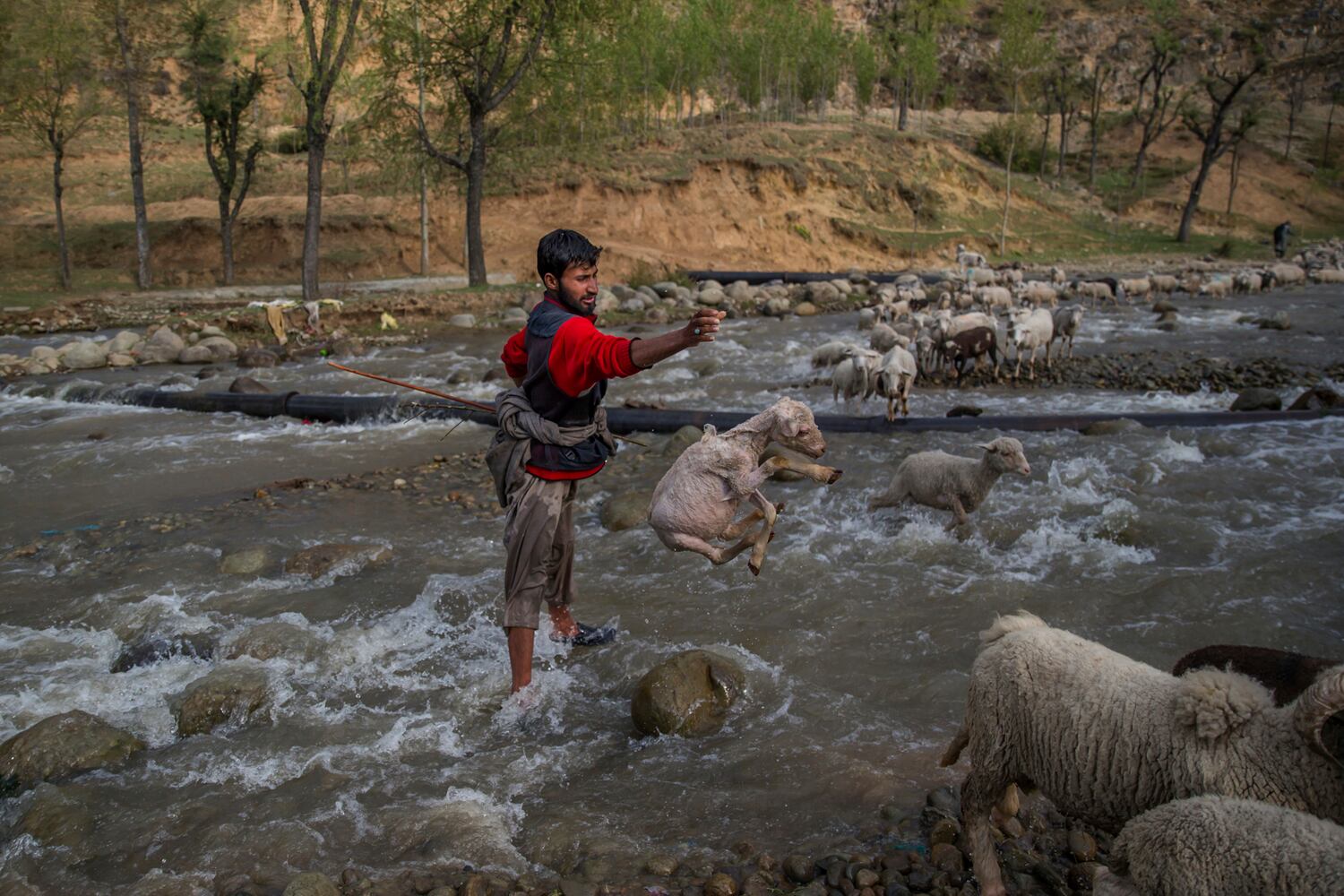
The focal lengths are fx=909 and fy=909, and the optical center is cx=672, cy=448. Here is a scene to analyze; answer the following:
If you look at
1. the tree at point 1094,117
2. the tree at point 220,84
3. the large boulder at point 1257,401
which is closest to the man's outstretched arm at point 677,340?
the large boulder at point 1257,401

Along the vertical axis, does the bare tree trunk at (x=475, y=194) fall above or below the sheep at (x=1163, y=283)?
above

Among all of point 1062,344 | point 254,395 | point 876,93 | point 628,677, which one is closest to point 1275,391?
point 1062,344

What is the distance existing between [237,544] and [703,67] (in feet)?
151

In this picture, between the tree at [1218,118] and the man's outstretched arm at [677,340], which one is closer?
the man's outstretched arm at [677,340]

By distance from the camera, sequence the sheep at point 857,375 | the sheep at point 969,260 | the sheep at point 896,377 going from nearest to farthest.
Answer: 1. the sheep at point 896,377
2. the sheep at point 857,375
3. the sheep at point 969,260

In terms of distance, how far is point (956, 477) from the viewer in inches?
324

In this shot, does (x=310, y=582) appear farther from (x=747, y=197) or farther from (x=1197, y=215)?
(x=1197, y=215)

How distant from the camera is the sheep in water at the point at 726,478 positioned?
15.7 feet

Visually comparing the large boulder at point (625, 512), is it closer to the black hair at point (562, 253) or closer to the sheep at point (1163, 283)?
the black hair at point (562, 253)

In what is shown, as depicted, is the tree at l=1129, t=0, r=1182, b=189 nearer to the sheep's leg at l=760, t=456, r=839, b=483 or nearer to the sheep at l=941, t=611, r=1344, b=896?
the sheep's leg at l=760, t=456, r=839, b=483

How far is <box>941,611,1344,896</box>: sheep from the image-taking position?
304 cm

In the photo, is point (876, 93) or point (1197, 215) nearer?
point (1197, 215)

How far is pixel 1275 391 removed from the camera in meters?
13.1

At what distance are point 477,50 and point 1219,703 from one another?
27.2 metres
